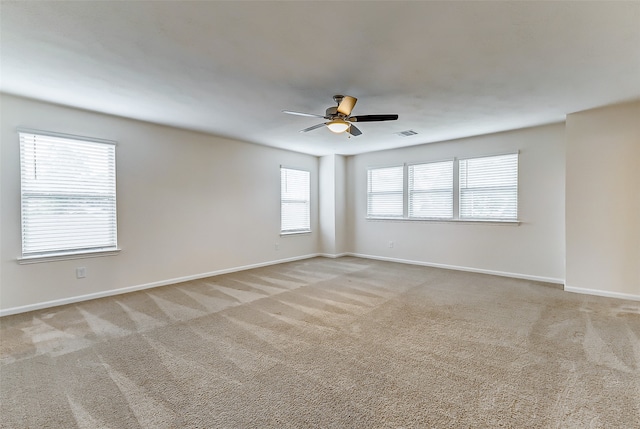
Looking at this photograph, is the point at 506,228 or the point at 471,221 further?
the point at 471,221

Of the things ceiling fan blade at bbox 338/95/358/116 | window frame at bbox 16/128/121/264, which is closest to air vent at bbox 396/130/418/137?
ceiling fan blade at bbox 338/95/358/116

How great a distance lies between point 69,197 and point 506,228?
6.61 metres

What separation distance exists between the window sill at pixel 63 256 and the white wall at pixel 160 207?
6 centimetres

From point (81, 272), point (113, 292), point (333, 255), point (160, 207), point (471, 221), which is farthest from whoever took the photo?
point (333, 255)

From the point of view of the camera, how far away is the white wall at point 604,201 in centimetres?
385

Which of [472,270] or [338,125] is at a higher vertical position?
[338,125]

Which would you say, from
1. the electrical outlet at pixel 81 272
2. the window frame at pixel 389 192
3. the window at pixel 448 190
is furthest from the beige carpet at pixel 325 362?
the window frame at pixel 389 192

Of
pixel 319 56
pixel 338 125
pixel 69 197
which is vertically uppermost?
pixel 319 56

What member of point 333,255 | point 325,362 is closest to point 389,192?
point 333,255

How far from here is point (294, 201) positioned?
6.82 m

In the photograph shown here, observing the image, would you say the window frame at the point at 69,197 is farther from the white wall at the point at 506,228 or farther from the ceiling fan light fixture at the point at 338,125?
Answer: the white wall at the point at 506,228

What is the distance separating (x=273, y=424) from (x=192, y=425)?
46cm

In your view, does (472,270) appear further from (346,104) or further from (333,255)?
(346,104)

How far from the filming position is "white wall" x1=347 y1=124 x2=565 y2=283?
4715 mm
